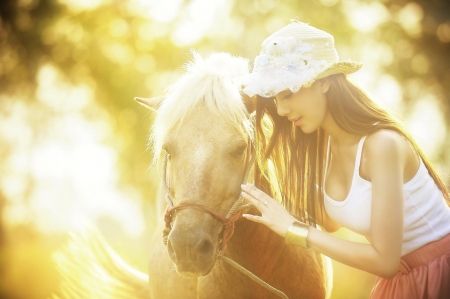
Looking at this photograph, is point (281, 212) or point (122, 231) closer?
point (281, 212)

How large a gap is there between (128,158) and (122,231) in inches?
66.1

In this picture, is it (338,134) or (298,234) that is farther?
(338,134)

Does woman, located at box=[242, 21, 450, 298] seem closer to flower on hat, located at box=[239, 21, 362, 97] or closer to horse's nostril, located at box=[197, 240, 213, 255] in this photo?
flower on hat, located at box=[239, 21, 362, 97]

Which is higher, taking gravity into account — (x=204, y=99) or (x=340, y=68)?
(x=204, y=99)

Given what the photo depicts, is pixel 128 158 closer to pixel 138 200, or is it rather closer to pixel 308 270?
pixel 138 200

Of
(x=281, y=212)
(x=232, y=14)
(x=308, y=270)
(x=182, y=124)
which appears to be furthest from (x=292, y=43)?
(x=232, y=14)

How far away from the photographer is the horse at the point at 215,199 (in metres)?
1.89

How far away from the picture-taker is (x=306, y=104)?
2051 millimetres

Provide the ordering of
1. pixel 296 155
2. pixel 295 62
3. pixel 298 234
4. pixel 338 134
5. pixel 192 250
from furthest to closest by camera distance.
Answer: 1. pixel 296 155
2. pixel 338 134
3. pixel 295 62
4. pixel 298 234
5. pixel 192 250

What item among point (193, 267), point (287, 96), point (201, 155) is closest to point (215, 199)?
point (201, 155)

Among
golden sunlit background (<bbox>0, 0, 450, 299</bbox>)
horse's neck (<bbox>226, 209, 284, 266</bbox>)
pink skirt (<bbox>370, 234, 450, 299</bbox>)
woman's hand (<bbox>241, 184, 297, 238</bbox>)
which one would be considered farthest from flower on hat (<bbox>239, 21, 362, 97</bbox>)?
golden sunlit background (<bbox>0, 0, 450, 299</bbox>)

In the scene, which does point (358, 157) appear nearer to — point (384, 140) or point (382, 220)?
point (384, 140)

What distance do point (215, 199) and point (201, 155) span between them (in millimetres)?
222

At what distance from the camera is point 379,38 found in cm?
793
